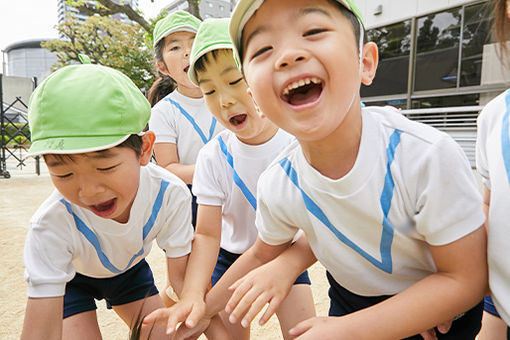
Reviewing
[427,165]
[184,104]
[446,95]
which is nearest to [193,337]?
[427,165]

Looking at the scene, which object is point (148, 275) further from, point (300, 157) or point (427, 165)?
point (427, 165)

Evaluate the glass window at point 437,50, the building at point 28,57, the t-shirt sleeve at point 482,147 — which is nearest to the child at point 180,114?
the t-shirt sleeve at point 482,147

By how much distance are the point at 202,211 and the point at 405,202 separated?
91 cm

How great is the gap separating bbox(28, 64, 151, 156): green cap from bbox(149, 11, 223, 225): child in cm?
107

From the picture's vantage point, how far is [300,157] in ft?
3.63

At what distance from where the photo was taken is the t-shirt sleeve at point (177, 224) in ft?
4.71

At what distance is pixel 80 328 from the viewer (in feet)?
4.84

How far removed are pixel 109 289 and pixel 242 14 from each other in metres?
1.40

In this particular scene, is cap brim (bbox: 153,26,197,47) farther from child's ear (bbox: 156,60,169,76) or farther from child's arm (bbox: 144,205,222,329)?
child's arm (bbox: 144,205,222,329)

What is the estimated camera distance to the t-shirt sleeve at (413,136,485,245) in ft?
2.72

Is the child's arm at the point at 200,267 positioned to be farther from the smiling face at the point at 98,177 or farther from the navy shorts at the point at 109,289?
the smiling face at the point at 98,177

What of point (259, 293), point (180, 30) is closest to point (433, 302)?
point (259, 293)

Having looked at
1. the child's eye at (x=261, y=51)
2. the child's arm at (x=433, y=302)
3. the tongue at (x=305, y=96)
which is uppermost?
the child's eye at (x=261, y=51)

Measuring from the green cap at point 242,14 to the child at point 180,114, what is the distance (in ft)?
4.16
